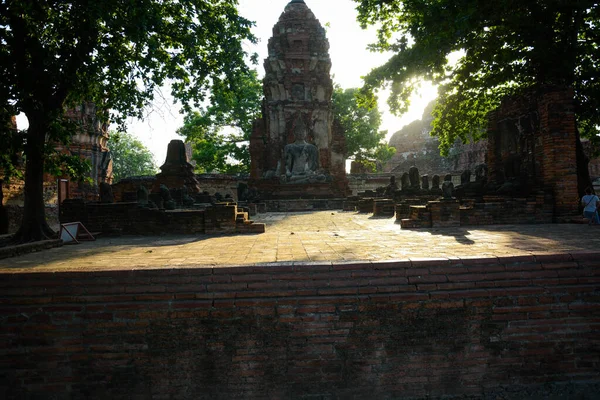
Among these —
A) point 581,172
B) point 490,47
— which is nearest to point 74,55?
point 490,47

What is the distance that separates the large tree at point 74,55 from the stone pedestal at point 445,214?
20.6 feet

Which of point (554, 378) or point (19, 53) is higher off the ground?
point (19, 53)

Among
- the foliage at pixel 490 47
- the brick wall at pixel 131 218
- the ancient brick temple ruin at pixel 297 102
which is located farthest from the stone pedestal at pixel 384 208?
the ancient brick temple ruin at pixel 297 102

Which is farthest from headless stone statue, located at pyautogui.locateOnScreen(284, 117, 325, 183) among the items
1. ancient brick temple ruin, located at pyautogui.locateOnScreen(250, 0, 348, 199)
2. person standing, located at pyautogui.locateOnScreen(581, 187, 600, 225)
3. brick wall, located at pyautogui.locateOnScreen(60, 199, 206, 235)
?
person standing, located at pyautogui.locateOnScreen(581, 187, 600, 225)

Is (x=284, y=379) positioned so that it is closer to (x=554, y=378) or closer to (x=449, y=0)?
(x=554, y=378)

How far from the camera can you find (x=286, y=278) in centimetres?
340

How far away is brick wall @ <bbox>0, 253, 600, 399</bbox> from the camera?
3.32m

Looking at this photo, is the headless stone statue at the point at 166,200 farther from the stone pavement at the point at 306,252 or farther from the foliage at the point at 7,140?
the stone pavement at the point at 306,252

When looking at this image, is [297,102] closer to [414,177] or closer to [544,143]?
[414,177]

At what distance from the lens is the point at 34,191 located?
23.7 ft

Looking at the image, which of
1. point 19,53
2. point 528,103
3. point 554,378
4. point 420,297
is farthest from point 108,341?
point 528,103

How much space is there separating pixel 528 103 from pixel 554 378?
8.00m

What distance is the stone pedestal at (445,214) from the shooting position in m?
7.02

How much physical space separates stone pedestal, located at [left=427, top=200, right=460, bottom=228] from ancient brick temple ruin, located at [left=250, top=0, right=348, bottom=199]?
1622cm
